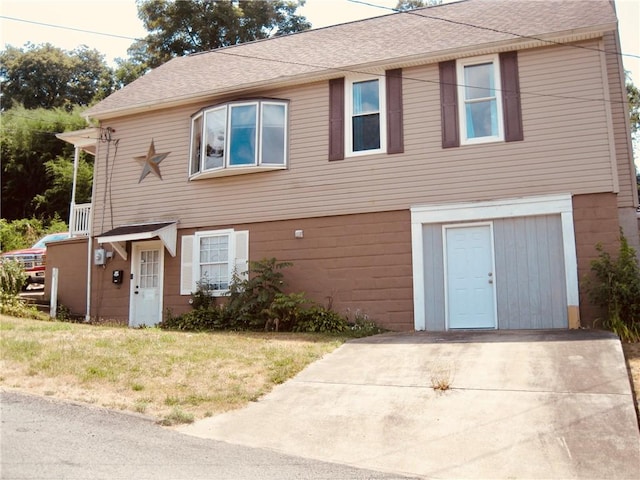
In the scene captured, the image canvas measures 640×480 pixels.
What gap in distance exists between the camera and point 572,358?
7.65m

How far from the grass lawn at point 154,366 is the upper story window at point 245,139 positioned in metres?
4.17

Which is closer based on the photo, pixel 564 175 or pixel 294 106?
pixel 564 175

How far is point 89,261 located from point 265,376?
8.76 meters

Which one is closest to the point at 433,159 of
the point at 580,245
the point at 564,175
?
the point at 564,175

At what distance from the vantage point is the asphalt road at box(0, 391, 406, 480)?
14.9 ft

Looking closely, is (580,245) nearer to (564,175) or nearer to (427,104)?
(564,175)

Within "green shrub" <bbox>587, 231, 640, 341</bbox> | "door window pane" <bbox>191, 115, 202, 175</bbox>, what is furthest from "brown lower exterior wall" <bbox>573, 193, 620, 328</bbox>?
"door window pane" <bbox>191, 115, 202, 175</bbox>

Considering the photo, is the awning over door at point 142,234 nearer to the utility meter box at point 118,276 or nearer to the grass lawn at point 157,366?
the utility meter box at point 118,276

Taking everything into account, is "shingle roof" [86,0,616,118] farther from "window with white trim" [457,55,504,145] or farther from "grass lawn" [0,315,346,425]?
"grass lawn" [0,315,346,425]

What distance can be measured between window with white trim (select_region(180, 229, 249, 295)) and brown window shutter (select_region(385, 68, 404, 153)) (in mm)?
3809

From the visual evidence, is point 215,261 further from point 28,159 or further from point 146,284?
point 28,159

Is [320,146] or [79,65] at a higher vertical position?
[79,65]

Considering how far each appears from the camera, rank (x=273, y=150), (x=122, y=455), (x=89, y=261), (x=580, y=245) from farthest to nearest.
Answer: (x=89, y=261) < (x=273, y=150) < (x=580, y=245) < (x=122, y=455)

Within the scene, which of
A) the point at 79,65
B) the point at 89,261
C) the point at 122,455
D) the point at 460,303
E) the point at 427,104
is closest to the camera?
the point at 122,455
